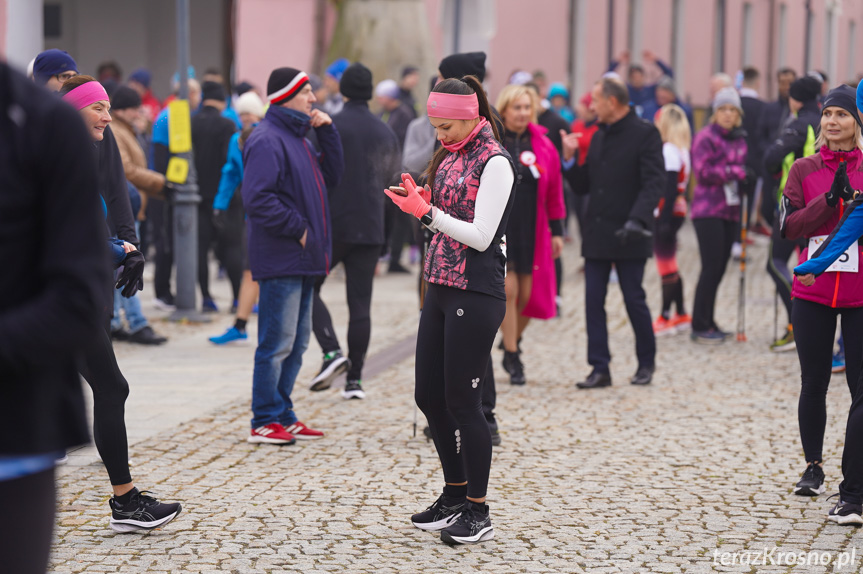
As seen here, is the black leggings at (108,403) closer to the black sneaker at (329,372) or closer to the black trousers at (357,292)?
the black trousers at (357,292)

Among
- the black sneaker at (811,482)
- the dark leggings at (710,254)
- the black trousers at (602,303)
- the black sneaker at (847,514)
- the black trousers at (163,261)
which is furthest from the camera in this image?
the black trousers at (163,261)

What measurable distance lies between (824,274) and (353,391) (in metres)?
3.54

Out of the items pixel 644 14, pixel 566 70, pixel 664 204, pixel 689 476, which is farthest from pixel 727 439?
pixel 644 14

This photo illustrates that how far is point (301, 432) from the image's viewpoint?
22.7ft

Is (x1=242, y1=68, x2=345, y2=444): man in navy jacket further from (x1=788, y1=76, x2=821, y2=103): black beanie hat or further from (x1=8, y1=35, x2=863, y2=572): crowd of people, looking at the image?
(x1=788, y1=76, x2=821, y2=103): black beanie hat

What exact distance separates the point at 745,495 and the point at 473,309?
5.93 feet

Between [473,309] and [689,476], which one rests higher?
[473,309]

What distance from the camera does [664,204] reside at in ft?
36.1

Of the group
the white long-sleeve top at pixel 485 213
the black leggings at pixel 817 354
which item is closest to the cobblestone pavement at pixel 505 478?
the black leggings at pixel 817 354

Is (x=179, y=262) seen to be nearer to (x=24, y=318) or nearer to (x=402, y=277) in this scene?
(x=402, y=277)

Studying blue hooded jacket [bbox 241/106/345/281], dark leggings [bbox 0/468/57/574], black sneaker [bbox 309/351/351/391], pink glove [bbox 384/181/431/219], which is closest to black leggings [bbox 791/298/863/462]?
pink glove [bbox 384/181/431/219]

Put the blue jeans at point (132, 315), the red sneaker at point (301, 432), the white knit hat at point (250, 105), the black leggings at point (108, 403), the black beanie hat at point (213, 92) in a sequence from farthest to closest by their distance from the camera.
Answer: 1. the black beanie hat at point (213, 92)
2. the white knit hat at point (250, 105)
3. the blue jeans at point (132, 315)
4. the red sneaker at point (301, 432)
5. the black leggings at point (108, 403)

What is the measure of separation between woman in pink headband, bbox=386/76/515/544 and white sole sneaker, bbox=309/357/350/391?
122 inches

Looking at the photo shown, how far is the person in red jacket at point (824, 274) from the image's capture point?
5434 millimetres
